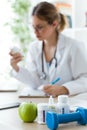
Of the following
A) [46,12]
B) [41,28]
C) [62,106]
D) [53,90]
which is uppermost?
[46,12]

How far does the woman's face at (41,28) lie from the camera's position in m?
2.18

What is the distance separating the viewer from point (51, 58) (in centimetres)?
228

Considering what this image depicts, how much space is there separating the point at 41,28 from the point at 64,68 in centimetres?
34

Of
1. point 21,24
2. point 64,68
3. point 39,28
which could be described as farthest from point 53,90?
point 21,24

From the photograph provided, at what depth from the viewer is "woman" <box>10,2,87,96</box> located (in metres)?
2.14

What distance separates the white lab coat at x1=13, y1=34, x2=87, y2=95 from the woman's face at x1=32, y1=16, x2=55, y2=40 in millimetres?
122

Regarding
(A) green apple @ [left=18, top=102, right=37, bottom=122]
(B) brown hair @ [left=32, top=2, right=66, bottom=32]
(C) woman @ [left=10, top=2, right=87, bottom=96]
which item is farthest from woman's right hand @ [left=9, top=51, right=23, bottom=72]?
(A) green apple @ [left=18, top=102, right=37, bottom=122]

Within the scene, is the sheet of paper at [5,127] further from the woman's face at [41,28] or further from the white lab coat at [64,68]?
the woman's face at [41,28]

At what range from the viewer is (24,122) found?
4.21ft

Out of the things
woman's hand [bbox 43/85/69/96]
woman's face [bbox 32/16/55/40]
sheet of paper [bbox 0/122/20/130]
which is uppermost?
woman's face [bbox 32/16/55/40]

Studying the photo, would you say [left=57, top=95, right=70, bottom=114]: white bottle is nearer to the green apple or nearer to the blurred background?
the green apple

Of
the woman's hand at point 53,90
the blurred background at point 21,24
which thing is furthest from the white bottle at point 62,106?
the blurred background at point 21,24

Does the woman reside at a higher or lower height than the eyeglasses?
lower

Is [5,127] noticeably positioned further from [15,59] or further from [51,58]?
[51,58]
